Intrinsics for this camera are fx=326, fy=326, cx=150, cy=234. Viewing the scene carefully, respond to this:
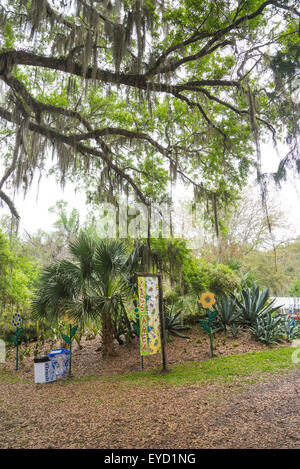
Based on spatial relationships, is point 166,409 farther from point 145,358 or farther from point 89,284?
point 89,284

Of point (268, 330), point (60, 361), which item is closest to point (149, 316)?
point (60, 361)

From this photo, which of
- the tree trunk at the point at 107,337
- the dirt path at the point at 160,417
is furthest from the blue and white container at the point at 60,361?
the dirt path at the point at 160,417

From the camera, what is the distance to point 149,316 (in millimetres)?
6617

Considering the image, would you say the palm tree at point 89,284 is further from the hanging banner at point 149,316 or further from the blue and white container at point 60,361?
the hanging banner at point 149,316

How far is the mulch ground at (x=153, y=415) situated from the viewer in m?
3.24

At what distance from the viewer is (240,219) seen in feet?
63.3

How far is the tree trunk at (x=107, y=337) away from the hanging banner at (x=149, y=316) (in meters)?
1.69

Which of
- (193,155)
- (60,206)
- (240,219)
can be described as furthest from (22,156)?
(60,206)

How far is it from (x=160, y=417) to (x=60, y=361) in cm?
388

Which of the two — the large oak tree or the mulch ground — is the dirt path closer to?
the mulch ground

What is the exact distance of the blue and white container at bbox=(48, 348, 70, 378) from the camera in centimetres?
697

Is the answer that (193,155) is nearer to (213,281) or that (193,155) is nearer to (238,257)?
(213,281)

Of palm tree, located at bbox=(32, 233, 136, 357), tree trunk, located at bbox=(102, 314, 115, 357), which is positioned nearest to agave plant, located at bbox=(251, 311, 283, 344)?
palm tree, located at bbox=(32, 233, 136, 357)

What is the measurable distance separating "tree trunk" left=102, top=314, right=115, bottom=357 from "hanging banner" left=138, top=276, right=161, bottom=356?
169 cm
